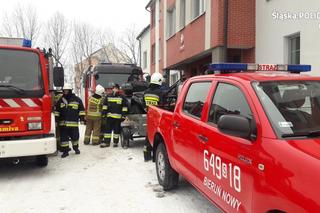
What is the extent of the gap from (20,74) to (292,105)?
17.6ft

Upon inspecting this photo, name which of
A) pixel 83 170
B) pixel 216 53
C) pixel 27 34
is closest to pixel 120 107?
pixel 83 170

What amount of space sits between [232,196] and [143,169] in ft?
14.1

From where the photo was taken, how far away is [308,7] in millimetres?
9797

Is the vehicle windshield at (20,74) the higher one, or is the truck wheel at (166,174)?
the vehicle windshield at (20,74)

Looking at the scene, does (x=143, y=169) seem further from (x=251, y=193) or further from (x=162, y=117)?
(x=251, y=193)

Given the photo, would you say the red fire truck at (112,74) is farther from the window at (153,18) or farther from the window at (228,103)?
the window at (153,18)

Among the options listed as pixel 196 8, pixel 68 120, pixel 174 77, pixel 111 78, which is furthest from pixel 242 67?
pixel 174 77

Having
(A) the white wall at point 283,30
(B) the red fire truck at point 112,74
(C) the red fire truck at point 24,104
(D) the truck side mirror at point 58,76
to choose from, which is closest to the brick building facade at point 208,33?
(A) the white wall at point 283,30

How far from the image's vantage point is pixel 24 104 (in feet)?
23.6

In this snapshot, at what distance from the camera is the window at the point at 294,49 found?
10805 millimetres

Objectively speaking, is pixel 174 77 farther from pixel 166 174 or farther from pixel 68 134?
pixel 166 174

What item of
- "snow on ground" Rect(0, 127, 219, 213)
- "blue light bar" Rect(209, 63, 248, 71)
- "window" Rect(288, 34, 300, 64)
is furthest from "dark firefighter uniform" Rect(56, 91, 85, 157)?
"window" Rect(288, 34, 300, 64)

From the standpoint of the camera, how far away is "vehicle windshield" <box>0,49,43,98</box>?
7.14m

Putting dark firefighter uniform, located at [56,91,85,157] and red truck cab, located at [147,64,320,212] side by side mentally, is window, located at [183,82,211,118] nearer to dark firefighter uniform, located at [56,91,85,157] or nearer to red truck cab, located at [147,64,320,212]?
red truck cab, located at [147,64,320,212]
